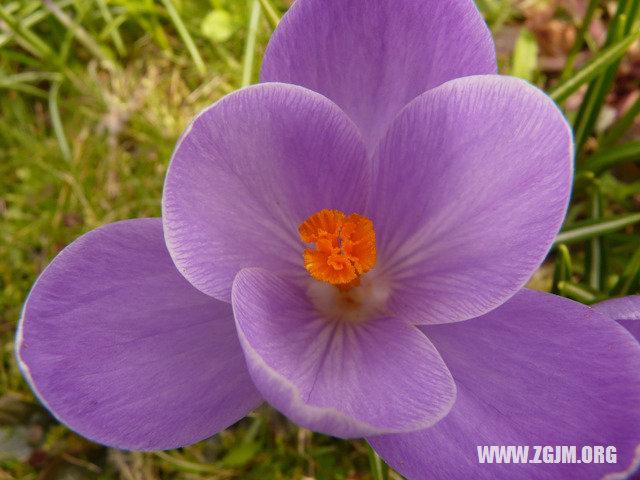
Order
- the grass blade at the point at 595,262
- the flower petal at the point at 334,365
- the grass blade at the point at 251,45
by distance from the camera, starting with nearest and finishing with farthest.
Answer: the flower petal at the point at 334,365 → the grass blade at the point at 595,262 → the grass blade at the point at 251,45

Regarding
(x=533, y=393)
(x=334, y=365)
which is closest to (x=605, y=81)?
(x=533, y=393)

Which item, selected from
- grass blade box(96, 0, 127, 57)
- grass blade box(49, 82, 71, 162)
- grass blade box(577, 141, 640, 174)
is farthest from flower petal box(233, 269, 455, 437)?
grass blade box(96, 0, 127, 57)

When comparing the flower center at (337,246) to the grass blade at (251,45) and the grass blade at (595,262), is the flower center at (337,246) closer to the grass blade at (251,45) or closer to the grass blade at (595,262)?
the grass blade at (595,262)

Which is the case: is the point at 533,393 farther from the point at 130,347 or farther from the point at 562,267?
the point at 130,347

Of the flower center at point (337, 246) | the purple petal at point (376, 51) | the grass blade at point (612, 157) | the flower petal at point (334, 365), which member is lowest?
the grass blade at point (612, 157)

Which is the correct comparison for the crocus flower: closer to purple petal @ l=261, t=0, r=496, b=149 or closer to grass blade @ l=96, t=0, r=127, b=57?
purple petal @ l=261, t=0, r=496, b=149

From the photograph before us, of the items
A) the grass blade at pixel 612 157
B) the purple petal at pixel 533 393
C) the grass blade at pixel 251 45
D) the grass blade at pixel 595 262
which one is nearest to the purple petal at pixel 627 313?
the purple petal at pixel 533 393

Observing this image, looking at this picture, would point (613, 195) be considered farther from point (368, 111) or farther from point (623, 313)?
point (368, 111)

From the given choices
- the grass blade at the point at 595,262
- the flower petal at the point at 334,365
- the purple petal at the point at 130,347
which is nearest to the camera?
the flower petal at the point at 334,365
